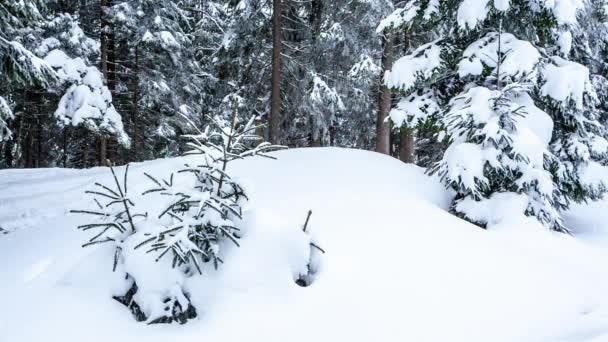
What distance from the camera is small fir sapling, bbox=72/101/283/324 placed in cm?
371

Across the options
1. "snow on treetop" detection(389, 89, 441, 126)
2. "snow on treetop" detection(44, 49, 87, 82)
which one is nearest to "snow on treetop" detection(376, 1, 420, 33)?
"snow on treetop" detection(389, 89, 441, 126)

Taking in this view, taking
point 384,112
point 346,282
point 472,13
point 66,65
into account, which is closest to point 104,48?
point 66,65

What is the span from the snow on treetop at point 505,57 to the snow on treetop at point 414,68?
53 cm

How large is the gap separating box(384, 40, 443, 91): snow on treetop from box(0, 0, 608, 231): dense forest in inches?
1.0

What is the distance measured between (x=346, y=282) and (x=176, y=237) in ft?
5.27

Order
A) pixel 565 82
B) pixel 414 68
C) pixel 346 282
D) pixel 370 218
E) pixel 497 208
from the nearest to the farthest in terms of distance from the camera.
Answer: pixel 346 282, pixel 370 218, pixel 497 208, pixel 565 82, pixel 414 68

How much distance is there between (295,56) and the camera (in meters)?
14.8

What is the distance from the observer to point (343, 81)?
14891mm

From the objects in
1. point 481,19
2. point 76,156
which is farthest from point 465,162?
point 76,156

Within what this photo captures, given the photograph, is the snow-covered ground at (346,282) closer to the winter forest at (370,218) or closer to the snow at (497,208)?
the winter forest at (370,218)

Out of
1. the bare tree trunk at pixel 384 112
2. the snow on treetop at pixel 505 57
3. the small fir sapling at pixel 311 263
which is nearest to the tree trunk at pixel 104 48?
the bare tree trunk at pixel 384 112

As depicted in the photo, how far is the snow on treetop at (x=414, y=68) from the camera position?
7.70 m

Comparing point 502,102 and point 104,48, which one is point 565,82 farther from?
point 104,48

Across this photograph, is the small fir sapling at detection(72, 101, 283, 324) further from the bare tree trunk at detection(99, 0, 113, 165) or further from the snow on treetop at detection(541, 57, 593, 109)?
the bare tree trunk at detection(99, 0, 113, 165)
